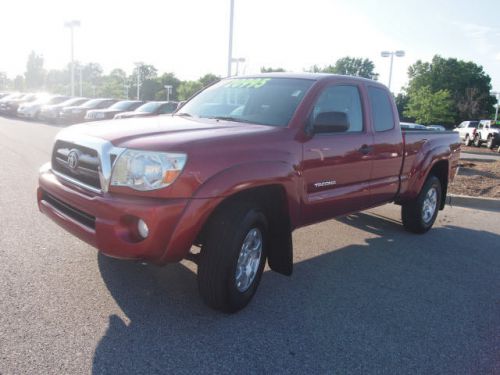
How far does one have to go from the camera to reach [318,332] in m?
3.30

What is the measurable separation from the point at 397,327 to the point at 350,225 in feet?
10.1

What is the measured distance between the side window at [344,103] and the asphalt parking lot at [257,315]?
4.95 feet

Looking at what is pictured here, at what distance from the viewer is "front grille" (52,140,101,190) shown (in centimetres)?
326

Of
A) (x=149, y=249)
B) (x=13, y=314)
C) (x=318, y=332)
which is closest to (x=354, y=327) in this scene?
(x=318, y=332)

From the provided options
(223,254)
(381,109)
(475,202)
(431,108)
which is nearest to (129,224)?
(223,254)

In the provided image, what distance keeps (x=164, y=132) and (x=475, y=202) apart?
7.04 m

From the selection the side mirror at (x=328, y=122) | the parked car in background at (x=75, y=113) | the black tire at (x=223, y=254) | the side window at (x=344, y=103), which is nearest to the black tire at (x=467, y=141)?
the parked car in background at (x=75, y=113)

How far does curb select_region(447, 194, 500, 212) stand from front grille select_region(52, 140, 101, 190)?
672 cm

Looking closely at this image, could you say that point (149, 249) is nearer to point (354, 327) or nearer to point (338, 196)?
point (354, 327)

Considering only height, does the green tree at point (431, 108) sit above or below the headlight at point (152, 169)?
above

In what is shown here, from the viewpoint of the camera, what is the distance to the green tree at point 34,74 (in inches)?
4026

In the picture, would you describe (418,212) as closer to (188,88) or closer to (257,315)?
(257,315)

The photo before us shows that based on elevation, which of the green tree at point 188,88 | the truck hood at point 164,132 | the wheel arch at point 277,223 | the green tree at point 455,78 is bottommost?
the wheel arch at point 277,223

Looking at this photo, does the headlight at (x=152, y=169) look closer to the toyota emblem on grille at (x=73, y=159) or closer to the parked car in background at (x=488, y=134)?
the toyota emblem on grille at (x=73, y=159)
